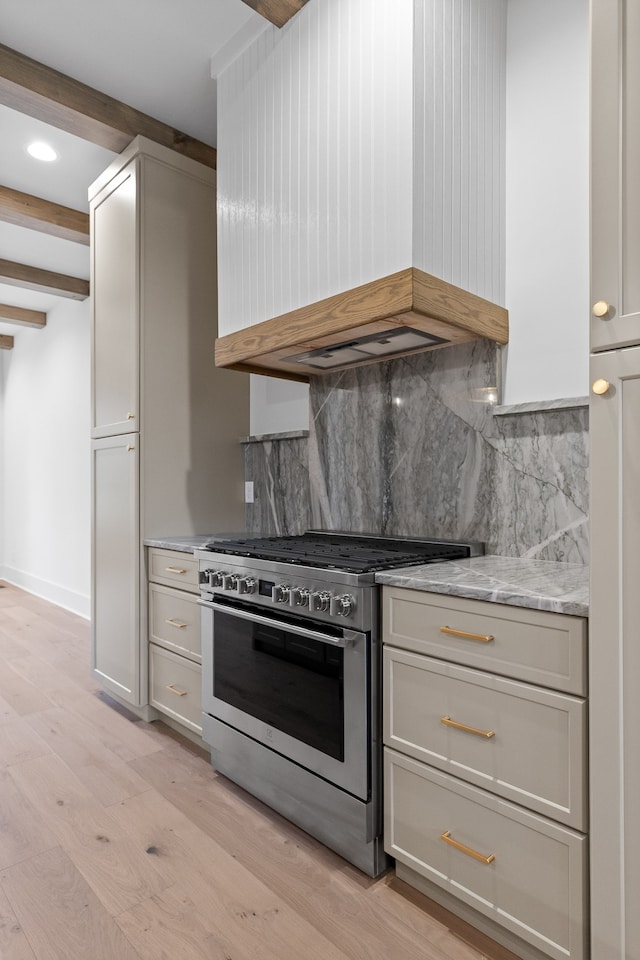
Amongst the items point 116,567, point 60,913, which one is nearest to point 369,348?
point 116,567

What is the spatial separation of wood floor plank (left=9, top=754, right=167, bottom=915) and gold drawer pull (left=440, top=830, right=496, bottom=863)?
823 mm

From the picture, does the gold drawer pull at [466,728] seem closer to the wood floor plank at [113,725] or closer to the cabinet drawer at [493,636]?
the cabinet drawer at [493,636]

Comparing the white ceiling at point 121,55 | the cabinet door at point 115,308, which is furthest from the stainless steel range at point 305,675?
the white ceiling at point 121,55

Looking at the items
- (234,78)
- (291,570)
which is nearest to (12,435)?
(234,78)

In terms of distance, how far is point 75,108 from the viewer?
100 inches

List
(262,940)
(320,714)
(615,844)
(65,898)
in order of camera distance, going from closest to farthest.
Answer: (615,844) → (262,940) → (65,898) → (320,714)

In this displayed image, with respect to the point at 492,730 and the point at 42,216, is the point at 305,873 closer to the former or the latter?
the point at 492,730

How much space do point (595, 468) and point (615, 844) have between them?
0.76 m

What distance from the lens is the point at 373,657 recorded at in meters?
1.65

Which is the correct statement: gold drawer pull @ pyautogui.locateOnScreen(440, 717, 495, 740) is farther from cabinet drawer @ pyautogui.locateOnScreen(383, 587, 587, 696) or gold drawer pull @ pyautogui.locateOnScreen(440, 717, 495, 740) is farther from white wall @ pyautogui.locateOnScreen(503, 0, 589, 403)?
white wall @ pyautogui.locateOnScreen(503, 0, 589, 403)

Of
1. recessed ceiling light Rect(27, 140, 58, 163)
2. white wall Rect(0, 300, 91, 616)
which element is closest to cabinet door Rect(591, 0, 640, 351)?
recessed ceiling light Rect(27, 140, 58, 163)

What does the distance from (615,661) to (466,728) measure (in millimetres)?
430

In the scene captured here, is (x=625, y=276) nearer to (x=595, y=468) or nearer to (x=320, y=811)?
(x=595, y=468)

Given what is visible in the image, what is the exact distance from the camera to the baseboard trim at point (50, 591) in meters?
5.00
